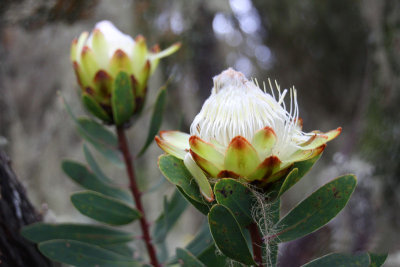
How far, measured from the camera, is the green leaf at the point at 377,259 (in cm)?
36

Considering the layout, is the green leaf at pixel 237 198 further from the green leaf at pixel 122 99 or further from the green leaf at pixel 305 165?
the green leaf at pixel 122 99

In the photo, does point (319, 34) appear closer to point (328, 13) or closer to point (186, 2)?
point (328, 13)

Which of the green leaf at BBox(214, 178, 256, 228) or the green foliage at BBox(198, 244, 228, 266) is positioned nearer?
the green leaf at BBox(214, 178, 256, 228)

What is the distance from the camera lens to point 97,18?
1.73m

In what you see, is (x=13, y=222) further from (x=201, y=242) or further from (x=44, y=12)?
(x=44, y=12)

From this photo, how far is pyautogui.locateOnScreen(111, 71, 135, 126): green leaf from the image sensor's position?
0.50 metres

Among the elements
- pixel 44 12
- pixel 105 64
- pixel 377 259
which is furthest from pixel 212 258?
pixel 44 12

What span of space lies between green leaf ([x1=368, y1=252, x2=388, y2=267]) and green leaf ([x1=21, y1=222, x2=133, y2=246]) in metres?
0.35

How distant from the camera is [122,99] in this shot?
51 centimetres

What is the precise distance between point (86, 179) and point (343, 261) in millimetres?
401

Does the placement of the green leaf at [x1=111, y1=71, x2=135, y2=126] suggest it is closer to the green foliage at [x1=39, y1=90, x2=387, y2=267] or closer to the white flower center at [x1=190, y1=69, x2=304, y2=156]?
the green foliage at [x1=39, y1=90, x2=387, y2=267]

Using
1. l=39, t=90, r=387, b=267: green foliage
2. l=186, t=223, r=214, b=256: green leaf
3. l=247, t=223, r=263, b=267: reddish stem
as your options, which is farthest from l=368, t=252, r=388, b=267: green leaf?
l=186, t=223, r=214, b=256: green leaf

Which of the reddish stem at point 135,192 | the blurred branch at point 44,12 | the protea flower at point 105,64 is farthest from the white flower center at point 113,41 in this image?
the blurred branch at point 44,12

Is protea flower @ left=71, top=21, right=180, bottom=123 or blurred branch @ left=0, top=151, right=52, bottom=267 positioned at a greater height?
protea flower @ left=71, top=21, right=180, bottom=123
